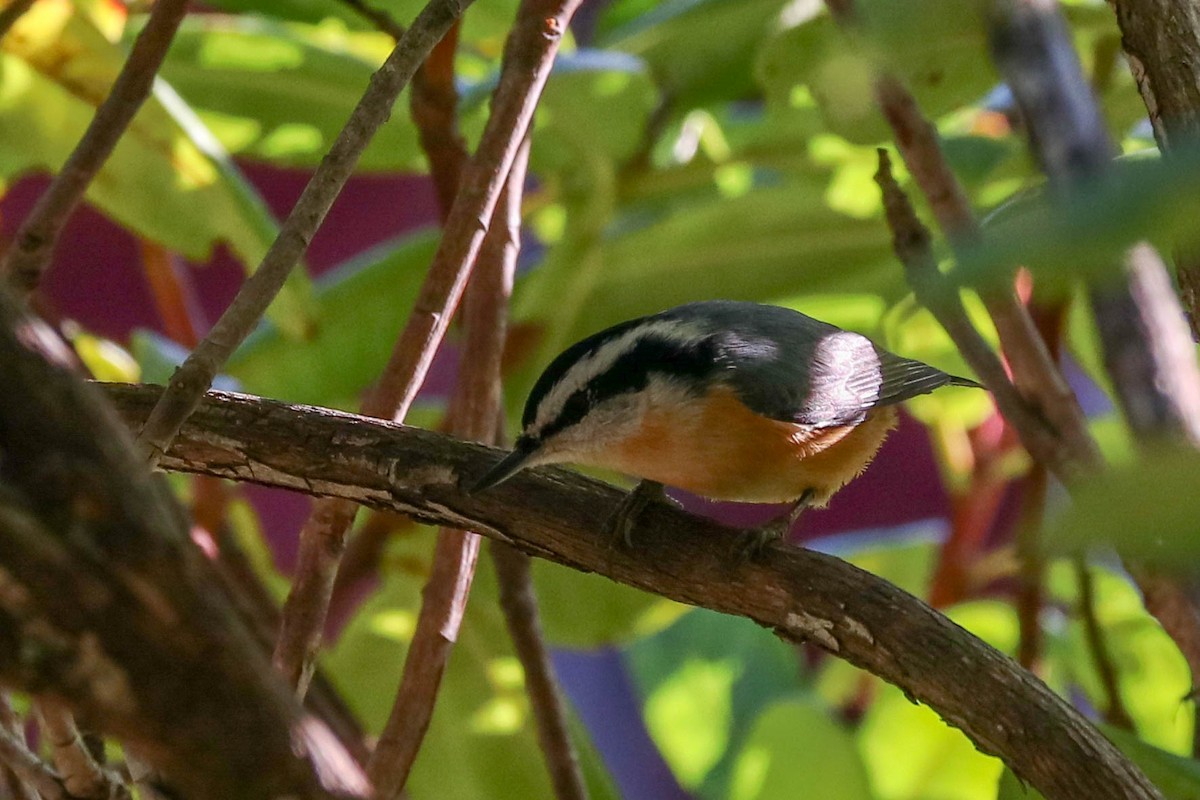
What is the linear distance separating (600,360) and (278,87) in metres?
0.39

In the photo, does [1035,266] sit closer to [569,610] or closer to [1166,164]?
[1166,164]

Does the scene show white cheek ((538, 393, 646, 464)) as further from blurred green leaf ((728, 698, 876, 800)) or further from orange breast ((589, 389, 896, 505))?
blurred green leaf ((728, 698, 876, 800))

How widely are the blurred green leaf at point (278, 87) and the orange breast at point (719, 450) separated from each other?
1.08 ft

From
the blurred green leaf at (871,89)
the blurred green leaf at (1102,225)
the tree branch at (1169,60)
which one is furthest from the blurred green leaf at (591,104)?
the blurred green leaf at (1102,225)

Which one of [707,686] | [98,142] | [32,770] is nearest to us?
[32,770]

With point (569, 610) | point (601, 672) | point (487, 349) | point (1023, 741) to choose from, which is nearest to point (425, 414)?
point (569, 610)

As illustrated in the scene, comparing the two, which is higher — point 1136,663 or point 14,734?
point 14,734

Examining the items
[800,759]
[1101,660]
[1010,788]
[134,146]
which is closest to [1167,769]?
[1010,788]

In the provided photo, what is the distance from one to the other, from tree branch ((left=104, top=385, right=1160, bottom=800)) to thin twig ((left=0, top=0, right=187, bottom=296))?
12 centimetres

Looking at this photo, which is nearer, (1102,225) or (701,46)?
(1102,225)

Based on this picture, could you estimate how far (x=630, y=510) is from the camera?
27.5 inches

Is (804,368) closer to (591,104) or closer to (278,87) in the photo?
(591,104)

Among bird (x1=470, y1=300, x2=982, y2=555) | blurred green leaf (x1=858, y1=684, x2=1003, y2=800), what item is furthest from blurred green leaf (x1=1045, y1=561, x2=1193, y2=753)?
bird (x1=470, y1=300, x2=982, y2=555)

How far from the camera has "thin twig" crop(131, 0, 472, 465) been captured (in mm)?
539
